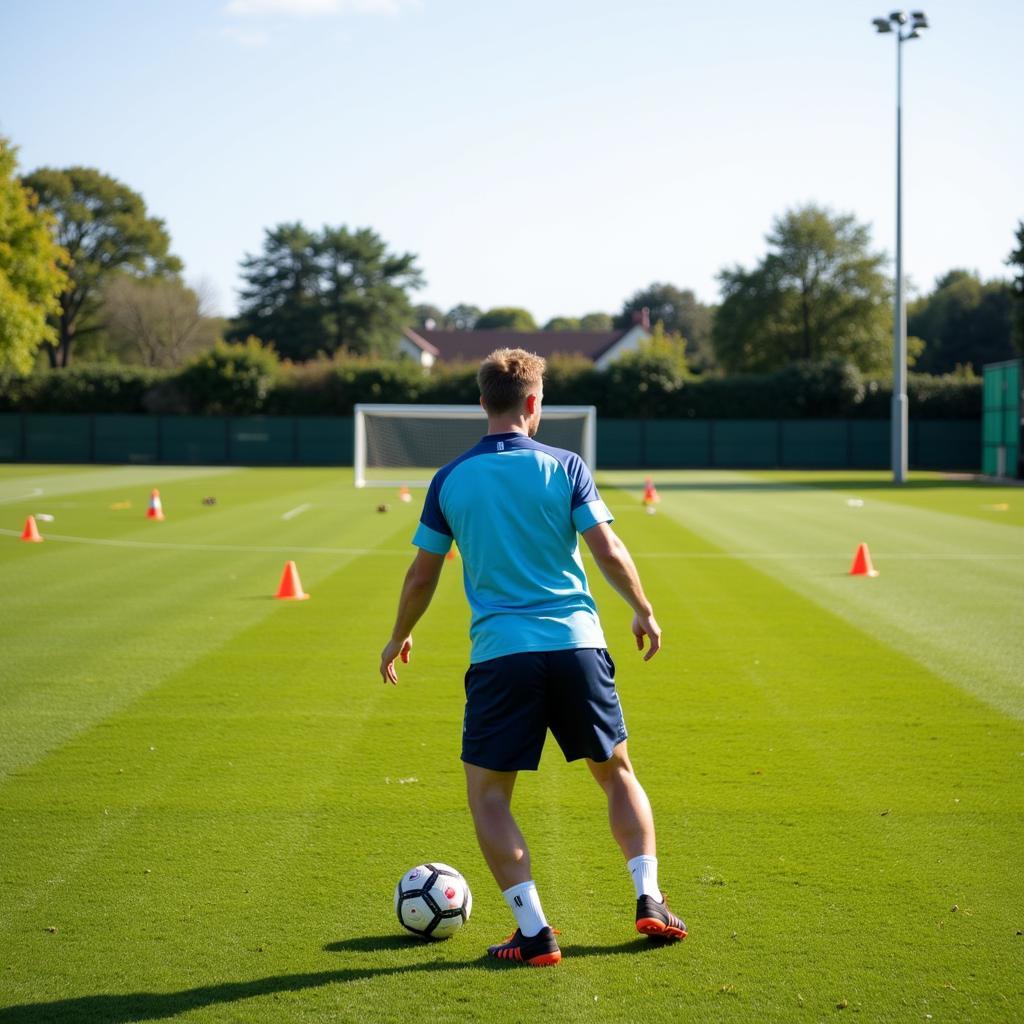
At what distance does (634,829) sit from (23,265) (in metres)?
48.4

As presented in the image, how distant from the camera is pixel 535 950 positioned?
13.5ft

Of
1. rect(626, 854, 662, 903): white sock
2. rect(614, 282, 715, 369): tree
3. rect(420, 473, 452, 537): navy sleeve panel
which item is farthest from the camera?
rect(614, 282, 715, 369): tree

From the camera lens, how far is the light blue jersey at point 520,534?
421 cm

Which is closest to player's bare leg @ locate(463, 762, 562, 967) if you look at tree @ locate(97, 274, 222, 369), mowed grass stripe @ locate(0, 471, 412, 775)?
mowed grass stripe @ locate(0, 471, 412, 775)

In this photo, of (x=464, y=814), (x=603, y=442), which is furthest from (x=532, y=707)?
(x=603, y=442)

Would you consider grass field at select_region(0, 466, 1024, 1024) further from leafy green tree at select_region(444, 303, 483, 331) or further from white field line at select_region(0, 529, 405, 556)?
leafy green tree at select_region(444, 303, 483, 331)

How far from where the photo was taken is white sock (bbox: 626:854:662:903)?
424cm

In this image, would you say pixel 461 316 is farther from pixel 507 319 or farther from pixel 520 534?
pixel 520 534

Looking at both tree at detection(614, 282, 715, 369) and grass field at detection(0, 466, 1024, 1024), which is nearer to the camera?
grass field at detection(0, 466, 1024, 1024)

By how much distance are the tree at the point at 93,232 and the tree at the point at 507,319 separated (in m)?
51.6

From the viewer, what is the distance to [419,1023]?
370 centimetres

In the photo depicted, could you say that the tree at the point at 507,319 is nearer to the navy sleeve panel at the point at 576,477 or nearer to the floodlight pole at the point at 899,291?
the floodlight pole at the point at 899,291

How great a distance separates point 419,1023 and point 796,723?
4.34 meters

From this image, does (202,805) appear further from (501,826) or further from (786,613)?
(786,613)
